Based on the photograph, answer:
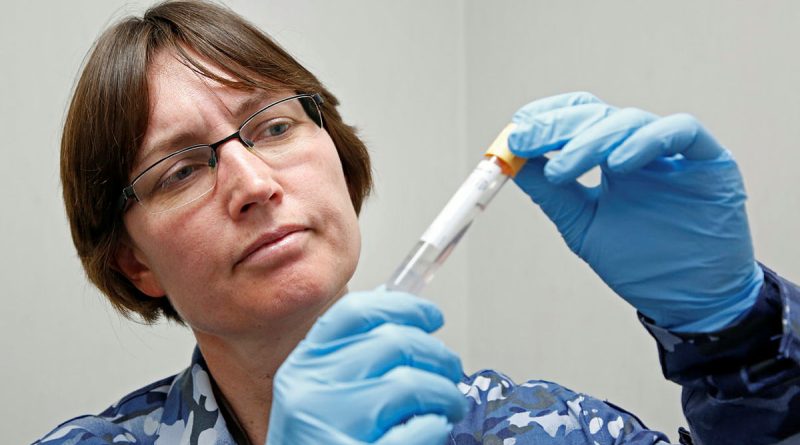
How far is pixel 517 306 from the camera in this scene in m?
2.09

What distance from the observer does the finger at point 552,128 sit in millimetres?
761

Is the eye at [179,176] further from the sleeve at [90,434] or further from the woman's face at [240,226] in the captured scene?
the sleeve at [90,434]

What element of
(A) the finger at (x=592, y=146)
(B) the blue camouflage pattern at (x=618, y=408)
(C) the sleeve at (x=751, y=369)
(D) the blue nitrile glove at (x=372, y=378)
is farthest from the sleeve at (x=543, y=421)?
(A) the finger at (x=592, y=146)

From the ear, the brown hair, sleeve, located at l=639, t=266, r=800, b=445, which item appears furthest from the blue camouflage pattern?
the brown hair

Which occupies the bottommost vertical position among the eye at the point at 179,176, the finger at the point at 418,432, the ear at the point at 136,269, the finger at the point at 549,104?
the ear at the point at 136,269

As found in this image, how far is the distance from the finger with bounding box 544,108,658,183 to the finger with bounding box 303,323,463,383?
0.74 ft

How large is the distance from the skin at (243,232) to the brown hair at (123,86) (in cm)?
2

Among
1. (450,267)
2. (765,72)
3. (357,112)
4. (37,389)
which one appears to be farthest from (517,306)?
(37,389)

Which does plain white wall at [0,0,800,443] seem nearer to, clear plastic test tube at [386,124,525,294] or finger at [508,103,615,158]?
finger at [508,103,615,158]

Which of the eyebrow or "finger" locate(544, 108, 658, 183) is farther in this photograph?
the eyebrow

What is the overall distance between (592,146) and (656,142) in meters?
0.06

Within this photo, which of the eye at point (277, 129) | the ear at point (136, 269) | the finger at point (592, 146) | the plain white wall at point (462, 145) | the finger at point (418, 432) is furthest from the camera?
the plain white wall at point (462, 145)

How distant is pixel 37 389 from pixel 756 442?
1.41 meters

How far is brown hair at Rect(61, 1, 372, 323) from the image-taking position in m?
1.04
